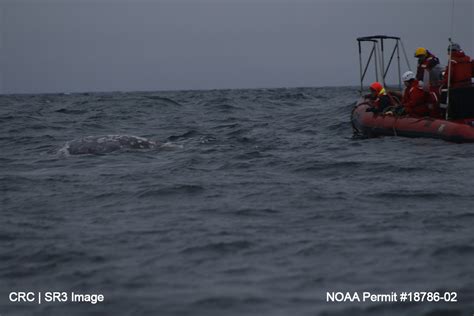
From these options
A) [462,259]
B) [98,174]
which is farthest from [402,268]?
[98,174]

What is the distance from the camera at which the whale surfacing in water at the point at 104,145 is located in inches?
611

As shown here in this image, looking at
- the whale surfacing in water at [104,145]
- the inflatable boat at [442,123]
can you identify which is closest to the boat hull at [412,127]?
the inflatable boat at [442,123]

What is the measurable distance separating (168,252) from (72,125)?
2040 centimetres

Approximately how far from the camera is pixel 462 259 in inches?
253

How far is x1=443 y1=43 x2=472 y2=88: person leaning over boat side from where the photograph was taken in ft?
52.9

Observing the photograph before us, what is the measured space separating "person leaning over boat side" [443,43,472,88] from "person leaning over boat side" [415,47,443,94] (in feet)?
2.20

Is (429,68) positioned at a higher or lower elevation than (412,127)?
higher

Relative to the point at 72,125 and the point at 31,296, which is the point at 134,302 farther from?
the point at 72,125

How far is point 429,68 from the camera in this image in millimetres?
17016

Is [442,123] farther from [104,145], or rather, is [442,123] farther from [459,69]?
[104,145]

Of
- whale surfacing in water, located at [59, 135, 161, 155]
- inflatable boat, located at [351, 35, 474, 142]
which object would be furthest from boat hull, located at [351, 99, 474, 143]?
whale surfacing in water, located at [59, 135, 161, 155]

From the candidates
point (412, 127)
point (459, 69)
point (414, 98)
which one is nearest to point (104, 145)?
point (412, 127)

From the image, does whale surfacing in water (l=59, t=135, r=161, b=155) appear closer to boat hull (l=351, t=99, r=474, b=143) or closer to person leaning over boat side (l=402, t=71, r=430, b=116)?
boat hull (l=351, t=99, r=474, b=143)

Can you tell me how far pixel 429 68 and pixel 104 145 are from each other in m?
8.65
